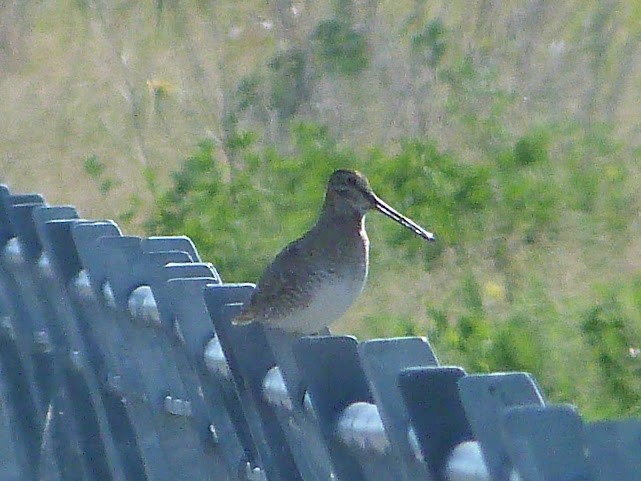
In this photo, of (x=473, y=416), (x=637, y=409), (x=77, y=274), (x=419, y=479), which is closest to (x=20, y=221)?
(x=77, y=274)

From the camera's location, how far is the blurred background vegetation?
23.7ft

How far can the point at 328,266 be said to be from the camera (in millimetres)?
4734

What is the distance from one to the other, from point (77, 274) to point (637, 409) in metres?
2.14

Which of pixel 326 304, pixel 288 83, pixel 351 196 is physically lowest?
pixel 288 83

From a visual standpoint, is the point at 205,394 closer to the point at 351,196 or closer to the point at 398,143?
the point at 351,196

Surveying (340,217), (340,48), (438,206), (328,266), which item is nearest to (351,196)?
(340,217)

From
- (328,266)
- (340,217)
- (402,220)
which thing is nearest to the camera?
(402,220)

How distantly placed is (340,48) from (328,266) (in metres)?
7.02

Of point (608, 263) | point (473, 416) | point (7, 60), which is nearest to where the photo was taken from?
point (473, 416)

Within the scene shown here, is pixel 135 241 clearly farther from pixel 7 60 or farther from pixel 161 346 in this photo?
pixel 7 60

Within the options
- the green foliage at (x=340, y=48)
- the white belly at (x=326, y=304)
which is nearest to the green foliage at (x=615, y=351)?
the white belly at (x=326, y=304)

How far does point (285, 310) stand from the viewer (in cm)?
448

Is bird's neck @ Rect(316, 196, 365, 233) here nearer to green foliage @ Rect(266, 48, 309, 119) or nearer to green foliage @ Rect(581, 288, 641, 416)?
green foliage @ Rect(581, 288, 641, 416)

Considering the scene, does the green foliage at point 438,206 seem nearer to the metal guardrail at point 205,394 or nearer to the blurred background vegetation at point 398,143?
the blurred background vegetation at point 398,143
